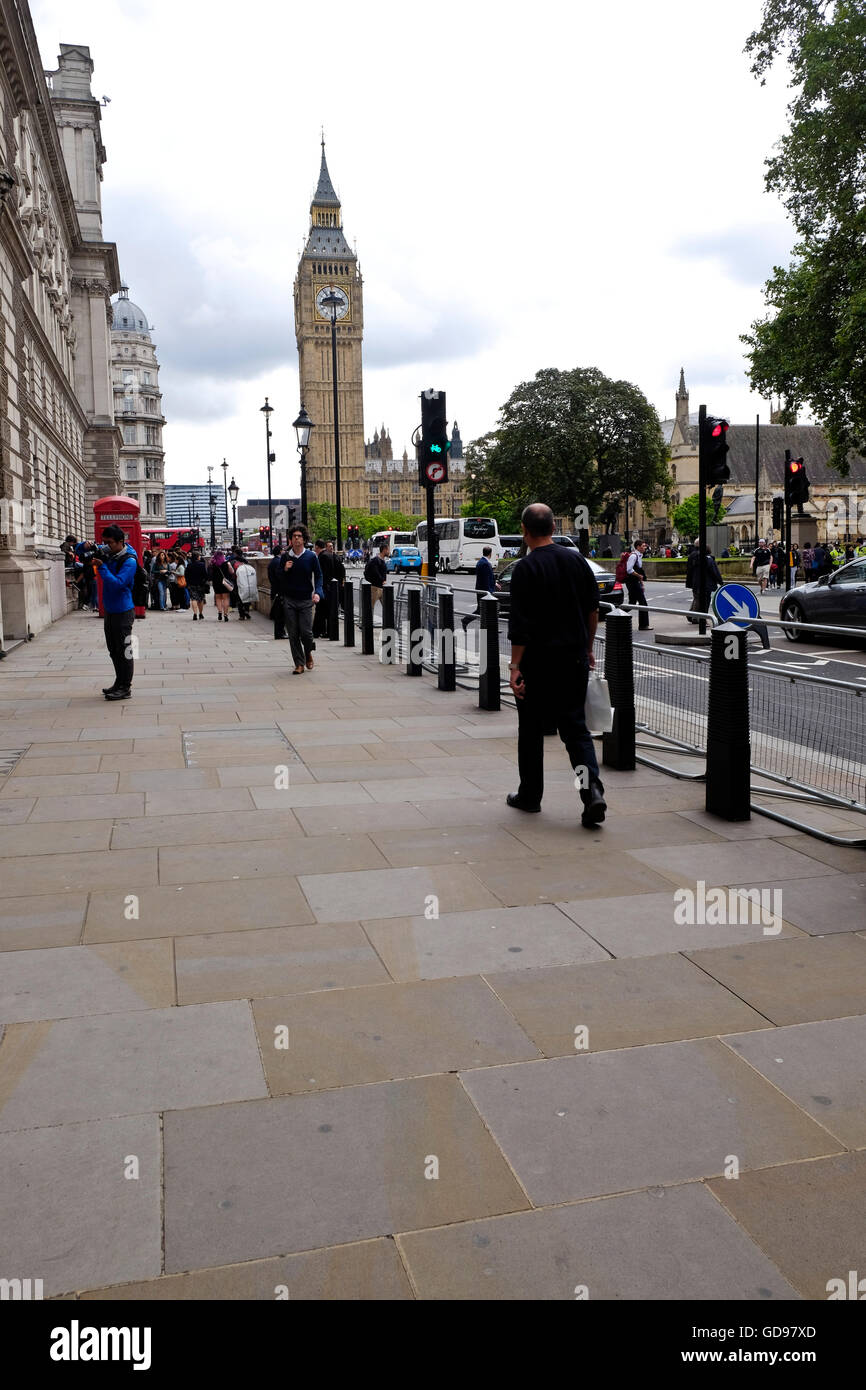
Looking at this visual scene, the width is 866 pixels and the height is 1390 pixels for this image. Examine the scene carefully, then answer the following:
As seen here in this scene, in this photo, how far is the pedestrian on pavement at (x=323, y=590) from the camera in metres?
19.9

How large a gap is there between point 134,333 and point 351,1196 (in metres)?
144

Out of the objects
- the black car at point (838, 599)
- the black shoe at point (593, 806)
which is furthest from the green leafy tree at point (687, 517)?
the black shoe at point (593, 806)

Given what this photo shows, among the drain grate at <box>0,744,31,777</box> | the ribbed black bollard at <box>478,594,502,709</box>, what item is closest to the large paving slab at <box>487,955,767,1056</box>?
the drain grate at <box>0,744,31,777</box>

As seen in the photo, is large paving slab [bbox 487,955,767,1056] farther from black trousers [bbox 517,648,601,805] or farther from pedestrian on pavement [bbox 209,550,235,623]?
pedestrian on pavement [bbox 209,550,235,623]

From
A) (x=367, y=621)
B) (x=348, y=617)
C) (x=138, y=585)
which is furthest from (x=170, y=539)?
(x=138, y=585)

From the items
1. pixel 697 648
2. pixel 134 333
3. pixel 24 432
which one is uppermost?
pixel 134 333

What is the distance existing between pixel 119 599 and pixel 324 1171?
362 inches

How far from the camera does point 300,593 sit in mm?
13789

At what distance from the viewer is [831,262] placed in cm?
2522

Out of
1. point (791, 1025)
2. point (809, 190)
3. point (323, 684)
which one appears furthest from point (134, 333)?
point (791, 1025)

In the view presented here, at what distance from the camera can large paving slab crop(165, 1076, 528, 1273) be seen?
260 cm

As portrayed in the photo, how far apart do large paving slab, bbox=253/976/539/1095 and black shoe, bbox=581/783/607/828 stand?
222 cm

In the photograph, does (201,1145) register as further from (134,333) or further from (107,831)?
(134,333)

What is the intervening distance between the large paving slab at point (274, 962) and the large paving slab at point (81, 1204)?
92cm
